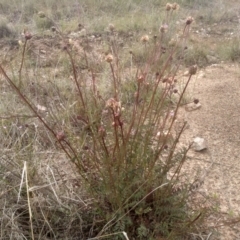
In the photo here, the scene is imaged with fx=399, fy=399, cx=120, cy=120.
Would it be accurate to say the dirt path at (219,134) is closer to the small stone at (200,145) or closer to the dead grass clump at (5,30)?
the small stone at (200,145)

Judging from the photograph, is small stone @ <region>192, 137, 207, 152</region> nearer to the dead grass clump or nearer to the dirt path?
the dirt path

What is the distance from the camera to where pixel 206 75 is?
10.6 feet

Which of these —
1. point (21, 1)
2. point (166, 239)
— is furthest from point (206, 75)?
point (21, 1)

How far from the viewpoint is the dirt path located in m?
1.81

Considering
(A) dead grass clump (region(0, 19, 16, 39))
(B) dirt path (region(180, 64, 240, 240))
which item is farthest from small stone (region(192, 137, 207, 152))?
(A) dead grass clump (region(0, 19, 16, 39))

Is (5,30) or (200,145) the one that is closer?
(200,145)

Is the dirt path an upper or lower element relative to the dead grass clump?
upper

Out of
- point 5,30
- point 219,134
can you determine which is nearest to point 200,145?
point 219,134

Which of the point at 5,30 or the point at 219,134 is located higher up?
the point at 219,134

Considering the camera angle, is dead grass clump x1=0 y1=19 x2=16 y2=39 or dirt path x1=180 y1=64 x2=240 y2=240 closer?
dirt path x1=180 y1=64 x2=240 y2=240

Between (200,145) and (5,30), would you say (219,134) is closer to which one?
(200,145)

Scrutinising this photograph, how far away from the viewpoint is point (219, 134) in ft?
7.45

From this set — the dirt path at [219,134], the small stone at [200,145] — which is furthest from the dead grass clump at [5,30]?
the small stone at [200,145]

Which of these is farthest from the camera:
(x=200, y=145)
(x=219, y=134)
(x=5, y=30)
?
(x=5, y=30)
